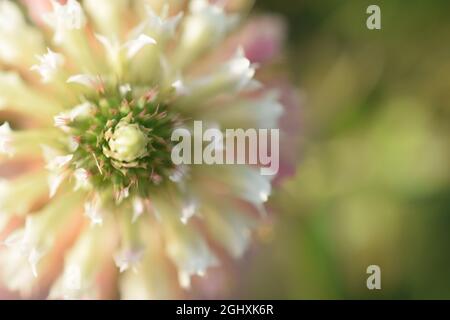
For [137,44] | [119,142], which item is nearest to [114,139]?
[119,142]

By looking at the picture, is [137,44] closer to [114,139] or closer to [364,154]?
[114,139]

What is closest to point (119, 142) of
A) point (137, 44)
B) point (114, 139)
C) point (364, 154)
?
point (114, 139)

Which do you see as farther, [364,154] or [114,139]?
[364,154]

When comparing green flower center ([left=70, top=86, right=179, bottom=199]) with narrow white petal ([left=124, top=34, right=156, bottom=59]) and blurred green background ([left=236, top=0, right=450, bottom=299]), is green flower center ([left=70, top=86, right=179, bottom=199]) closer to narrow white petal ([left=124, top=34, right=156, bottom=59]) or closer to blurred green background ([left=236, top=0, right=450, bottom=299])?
narrow white petal ([left=124, top=34, right=156, bottom=59])

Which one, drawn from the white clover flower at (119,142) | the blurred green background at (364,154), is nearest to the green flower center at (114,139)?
the white clover flower at (119,142)

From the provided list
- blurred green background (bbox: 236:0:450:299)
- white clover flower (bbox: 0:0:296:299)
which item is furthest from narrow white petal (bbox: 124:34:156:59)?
blurred green background (bbox: 236:0:450:299)

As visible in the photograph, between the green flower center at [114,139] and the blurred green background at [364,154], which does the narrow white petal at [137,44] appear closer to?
the green flower center at [114,139]

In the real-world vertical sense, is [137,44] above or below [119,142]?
above
